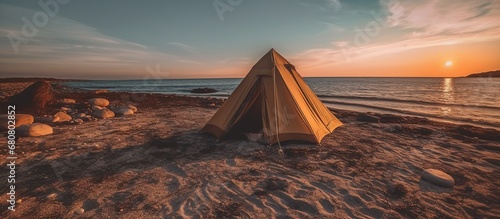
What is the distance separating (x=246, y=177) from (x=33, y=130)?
779 cm

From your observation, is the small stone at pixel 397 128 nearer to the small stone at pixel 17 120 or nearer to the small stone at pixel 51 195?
the small stone at pixel 51 195

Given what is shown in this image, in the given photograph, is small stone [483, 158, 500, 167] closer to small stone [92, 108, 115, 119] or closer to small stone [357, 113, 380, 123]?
small stone [357, 113, 380, 123]

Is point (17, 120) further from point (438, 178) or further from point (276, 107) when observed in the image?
point (438, 178)

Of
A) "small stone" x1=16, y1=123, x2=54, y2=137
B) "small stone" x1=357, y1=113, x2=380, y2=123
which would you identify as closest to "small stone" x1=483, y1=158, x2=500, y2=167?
"small stone" x1=357, y1=113, x2=380, y2=123

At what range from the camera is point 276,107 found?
6797 millimetres

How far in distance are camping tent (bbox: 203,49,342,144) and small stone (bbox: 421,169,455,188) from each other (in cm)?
277

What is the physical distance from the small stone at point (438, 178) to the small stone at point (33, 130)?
11.3 meters

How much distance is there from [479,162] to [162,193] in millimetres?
7736

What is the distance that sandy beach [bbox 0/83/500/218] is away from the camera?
3537mm

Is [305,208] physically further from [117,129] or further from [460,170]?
[117,129]

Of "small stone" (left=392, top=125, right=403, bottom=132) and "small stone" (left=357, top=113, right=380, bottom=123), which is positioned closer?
"small stone" (left=392, top=125, right=403, bottom=132)

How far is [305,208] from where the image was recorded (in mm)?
3602

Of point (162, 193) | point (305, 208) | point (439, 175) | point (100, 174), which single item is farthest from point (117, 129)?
point (439, 175)

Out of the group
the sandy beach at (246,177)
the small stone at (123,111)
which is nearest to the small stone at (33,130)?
the sandy beach at (246,177)
